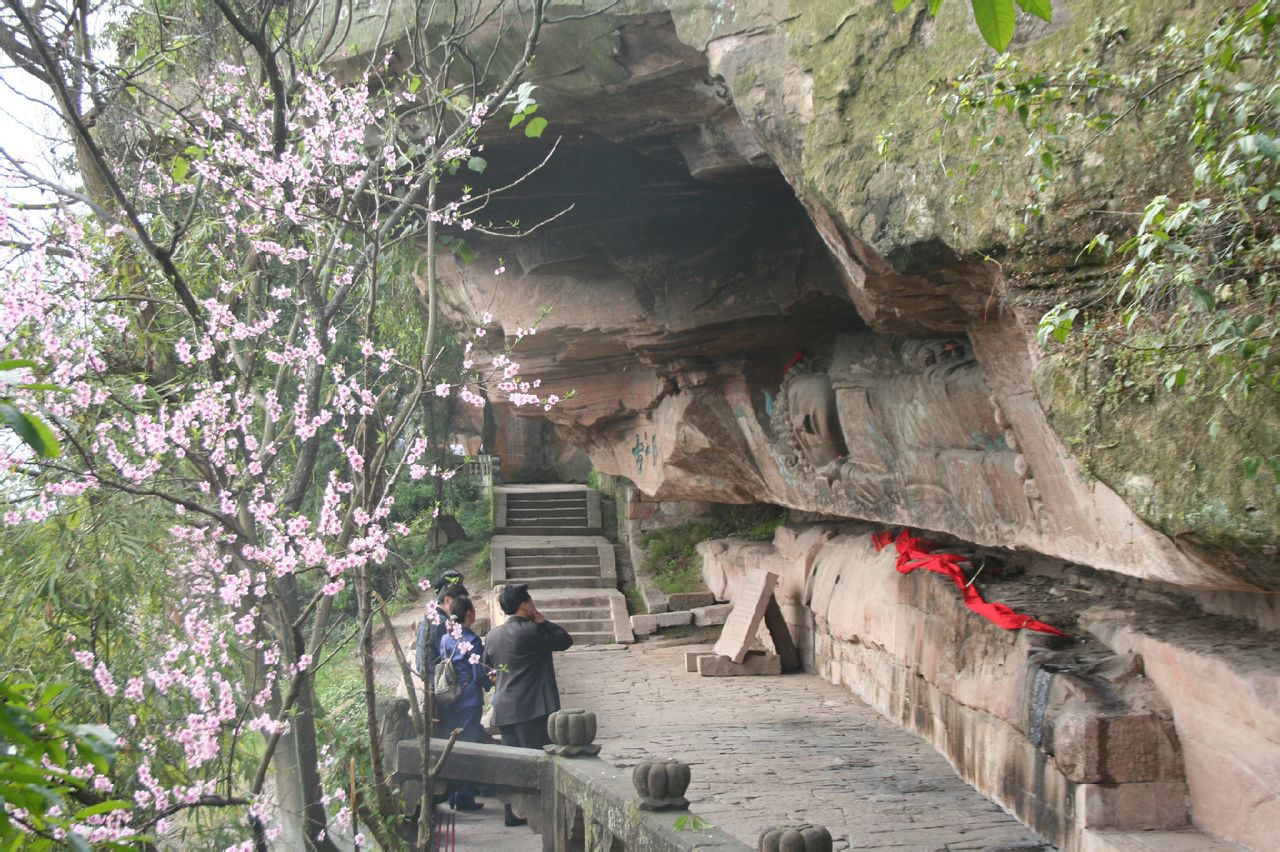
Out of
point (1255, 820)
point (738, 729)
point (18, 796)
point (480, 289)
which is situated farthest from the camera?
point (480, 289)

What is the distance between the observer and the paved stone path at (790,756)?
4855 millimetres

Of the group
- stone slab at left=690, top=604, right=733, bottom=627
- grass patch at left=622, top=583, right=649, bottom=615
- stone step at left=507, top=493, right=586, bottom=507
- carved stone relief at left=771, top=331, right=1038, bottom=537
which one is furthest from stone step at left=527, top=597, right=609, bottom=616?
stone step at left=507, top=493, right=586, bottom=507

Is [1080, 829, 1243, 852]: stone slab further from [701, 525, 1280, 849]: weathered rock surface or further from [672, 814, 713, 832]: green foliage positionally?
[672, 814, 713, 832]: green foliage

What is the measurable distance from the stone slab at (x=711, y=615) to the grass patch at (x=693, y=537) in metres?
0.87

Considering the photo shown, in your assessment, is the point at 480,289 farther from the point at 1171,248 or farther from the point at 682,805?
the point at 1171,248

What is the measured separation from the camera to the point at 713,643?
33.9 ft

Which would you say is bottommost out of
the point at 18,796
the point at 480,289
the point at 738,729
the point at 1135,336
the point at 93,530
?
the point at 738,729

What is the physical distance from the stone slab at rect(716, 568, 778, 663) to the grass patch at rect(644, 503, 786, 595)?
2889 mm

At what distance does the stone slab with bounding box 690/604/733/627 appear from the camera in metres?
11.1

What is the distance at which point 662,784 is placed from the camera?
4465 mm

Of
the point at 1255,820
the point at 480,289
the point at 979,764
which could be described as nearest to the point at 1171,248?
the point at 1255,820

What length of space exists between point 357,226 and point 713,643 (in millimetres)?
6525

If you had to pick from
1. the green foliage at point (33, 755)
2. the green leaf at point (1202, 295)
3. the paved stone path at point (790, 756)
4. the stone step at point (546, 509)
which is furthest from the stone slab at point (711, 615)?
the green foliage at point (33, 755)

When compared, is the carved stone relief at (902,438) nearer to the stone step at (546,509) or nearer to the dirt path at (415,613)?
the dirt path at (415,613)
